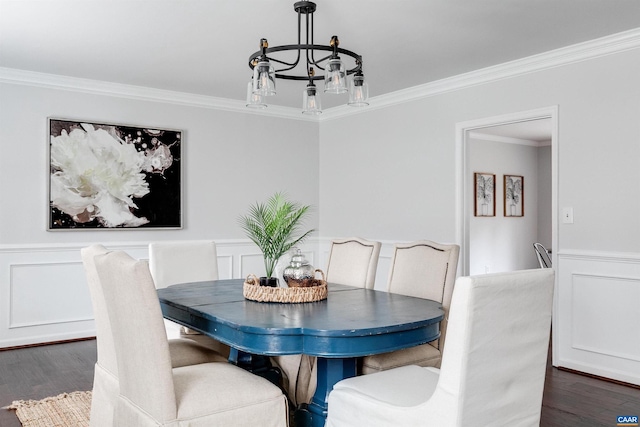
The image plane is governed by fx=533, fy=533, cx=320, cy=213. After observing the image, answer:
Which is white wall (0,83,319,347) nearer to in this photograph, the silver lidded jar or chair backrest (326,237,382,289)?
chair backrest (326,237,382,289)

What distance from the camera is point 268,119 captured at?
6078mm

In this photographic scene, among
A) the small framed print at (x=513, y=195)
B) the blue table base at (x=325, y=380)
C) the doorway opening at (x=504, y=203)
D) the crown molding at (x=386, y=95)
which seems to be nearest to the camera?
the blue table base at (x=325, y=380)

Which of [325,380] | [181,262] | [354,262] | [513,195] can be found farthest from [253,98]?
[513,195]

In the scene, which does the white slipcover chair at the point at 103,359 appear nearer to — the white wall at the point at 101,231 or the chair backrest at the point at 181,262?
the chair backrest at the point at 181,262

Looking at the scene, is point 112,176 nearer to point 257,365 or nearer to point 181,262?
point 181,262

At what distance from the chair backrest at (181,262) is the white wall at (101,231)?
5.40 ft

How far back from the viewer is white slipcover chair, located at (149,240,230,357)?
3.43 m

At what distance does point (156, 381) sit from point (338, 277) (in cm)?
181

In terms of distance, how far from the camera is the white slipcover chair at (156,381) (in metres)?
1.90

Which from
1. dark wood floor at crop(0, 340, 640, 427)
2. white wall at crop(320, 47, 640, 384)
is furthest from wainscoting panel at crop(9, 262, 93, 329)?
white wall at crop(320, 47, 640, 384)

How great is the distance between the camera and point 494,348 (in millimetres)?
1691

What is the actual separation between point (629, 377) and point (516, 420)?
2.30 metres

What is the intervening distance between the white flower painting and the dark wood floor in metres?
1.15

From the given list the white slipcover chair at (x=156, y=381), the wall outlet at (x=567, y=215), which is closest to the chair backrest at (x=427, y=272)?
the white slipcover chair at (x=156, y=381)
